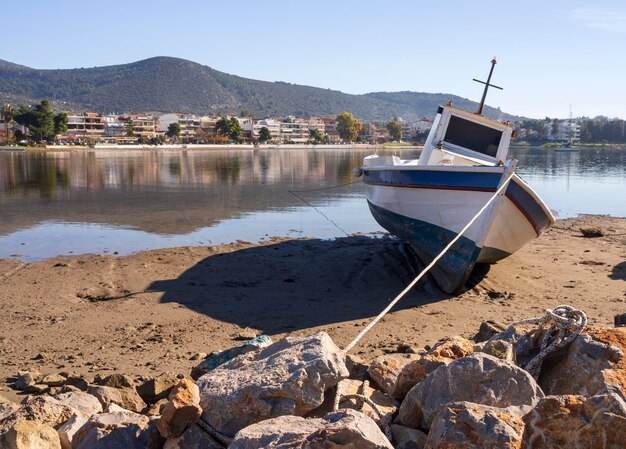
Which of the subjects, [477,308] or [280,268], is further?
[280,268]

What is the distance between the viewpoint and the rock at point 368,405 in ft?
13.5

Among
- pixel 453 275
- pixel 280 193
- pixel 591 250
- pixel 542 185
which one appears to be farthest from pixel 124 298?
pixel 542 185

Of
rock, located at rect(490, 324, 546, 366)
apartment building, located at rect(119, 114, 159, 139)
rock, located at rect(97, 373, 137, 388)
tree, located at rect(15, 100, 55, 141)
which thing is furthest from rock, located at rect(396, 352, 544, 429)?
apartment building, located at rect(119, 114, 159, 139)

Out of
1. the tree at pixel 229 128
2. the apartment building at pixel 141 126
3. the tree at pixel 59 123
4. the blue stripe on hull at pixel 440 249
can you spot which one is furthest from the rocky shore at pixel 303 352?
the apartment building at pixel 141 126

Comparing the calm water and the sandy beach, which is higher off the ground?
the sandy beach

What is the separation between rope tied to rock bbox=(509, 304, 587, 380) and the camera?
14.8ft

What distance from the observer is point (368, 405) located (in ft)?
13.8

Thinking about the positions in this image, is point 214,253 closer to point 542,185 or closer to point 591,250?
point 591,250

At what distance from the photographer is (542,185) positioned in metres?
36.6

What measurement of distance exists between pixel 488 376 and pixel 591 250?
12.0 meters

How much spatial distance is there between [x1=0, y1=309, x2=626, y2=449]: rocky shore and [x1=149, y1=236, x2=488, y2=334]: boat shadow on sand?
4.17 meters

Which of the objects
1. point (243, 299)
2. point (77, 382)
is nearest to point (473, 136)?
point (243, 299)

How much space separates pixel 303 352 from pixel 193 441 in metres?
0.84

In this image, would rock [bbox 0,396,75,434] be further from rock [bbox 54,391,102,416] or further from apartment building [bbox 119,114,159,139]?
apartment building [bbox 119,114,159,139]
